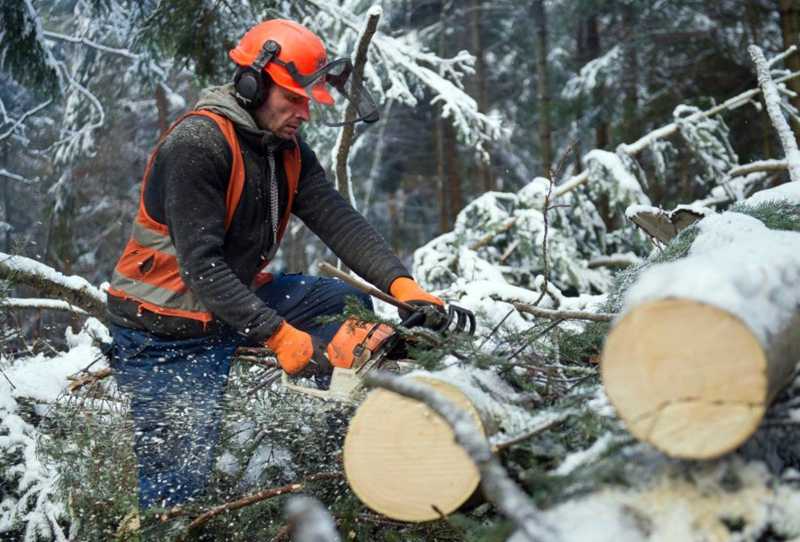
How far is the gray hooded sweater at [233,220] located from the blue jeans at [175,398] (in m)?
0.09

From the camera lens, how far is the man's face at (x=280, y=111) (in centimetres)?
355

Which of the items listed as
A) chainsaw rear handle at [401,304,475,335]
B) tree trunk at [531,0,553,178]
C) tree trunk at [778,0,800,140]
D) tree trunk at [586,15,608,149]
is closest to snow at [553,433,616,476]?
chainsaw rear handle at [401,304,475,335]

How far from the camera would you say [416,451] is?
2.12 meters

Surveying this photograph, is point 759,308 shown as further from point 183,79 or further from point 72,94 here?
point 183,79

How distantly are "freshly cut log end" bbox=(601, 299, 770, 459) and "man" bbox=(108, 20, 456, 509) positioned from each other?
171 cm

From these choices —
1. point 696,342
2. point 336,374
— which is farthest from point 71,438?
point 696,342

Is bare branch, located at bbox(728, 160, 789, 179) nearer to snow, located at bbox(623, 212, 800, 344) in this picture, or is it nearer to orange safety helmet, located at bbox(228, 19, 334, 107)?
orange safety helmet, located at bbox(228, 19, 334, 107)

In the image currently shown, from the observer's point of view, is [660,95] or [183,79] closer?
[660,95]

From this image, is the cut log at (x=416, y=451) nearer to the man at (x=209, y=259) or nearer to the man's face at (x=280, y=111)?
the man at (x=209, y=259)

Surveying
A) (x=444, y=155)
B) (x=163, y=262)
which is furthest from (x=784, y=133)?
(x=444, y=155)

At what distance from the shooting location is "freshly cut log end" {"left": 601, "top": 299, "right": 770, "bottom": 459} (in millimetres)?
1590

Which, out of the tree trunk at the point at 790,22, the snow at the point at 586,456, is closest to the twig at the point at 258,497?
the snow at the point at 586,456

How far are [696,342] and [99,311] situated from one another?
13.5 feet

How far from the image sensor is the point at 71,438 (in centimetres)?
370
